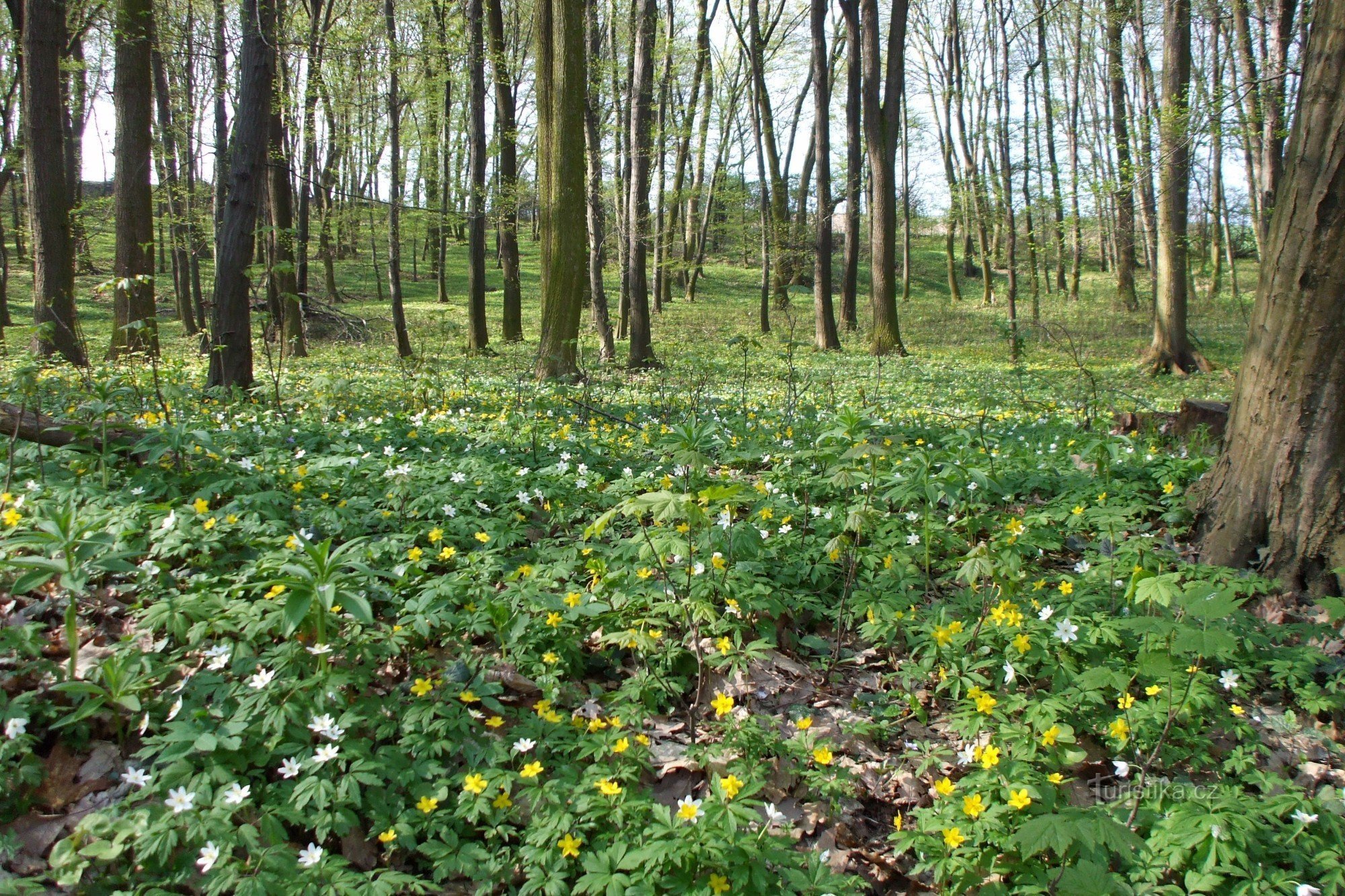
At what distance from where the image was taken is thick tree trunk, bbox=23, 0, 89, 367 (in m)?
9.61

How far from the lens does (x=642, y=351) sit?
12648 mm

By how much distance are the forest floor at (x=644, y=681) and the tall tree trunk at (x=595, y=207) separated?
8.62 metres

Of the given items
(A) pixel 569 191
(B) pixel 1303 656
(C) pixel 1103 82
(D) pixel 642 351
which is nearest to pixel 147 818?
(B) pixel 1303 656

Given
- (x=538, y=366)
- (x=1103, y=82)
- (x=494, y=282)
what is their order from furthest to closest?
(x=494, y=282)
(x=1103, y=82)
(x=538, y=366)

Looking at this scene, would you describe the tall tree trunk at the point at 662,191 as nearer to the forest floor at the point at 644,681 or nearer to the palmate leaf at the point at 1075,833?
the forest floor at the point at 644,681

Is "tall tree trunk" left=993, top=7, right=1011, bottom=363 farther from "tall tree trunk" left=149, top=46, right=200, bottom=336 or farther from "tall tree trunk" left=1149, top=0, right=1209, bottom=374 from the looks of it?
"tall tree trunk" left=149, top=46, right=200, bottom=336

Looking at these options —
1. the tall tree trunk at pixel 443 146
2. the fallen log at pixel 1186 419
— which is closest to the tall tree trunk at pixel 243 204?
the tall tree trunk at pixel 443 146

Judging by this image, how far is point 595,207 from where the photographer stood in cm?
1418

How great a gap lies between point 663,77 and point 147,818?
790 inches

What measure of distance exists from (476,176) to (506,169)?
4.70 ft

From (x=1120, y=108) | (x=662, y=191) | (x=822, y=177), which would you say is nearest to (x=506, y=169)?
(x=822, y=177)

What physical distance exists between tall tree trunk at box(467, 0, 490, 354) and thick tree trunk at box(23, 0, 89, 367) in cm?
567

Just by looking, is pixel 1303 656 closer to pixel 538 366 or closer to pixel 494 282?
pixel 538 366

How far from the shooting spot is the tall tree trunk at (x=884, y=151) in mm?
14500
